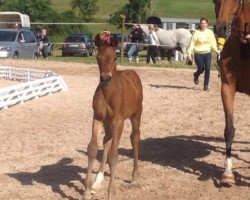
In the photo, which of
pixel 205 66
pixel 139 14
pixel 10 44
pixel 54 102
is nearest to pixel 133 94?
pixel 54 102

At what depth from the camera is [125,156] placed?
373 inches

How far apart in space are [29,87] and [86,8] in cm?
5652

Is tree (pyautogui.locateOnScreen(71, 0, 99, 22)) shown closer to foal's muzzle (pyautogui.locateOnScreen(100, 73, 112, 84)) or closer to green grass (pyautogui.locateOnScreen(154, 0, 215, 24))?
green grass (pyautogui.locateOnScreen(154, 0, 215, 24))

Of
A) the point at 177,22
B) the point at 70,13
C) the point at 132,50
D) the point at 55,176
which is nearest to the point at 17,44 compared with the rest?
the point at 132,50

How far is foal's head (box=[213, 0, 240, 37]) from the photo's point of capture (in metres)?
7.34

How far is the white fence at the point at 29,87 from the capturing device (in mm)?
14844

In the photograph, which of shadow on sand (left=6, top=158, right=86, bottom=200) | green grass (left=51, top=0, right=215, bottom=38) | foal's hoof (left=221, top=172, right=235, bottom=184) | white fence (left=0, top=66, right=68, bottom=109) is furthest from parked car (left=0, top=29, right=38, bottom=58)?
green grass (left=51, top=0, right=215, bottom=38)

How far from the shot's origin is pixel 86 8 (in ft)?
236

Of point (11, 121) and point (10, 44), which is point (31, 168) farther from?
point (10, 44)

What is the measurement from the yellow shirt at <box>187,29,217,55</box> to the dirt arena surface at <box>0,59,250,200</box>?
3.73 feet

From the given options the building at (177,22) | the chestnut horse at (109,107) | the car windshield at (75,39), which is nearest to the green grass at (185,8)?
the building at (177,22)

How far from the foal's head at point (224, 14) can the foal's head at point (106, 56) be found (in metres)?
1.17

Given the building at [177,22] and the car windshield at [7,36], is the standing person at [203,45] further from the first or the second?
the building at [177,22]

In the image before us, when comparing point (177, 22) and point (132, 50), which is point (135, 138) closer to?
point (132, 50)
